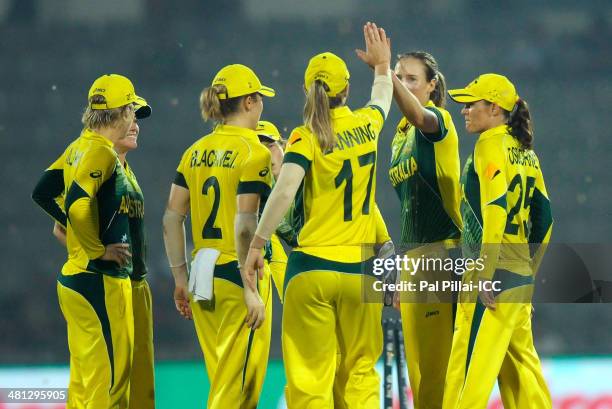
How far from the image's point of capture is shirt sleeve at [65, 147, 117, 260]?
15.7ft

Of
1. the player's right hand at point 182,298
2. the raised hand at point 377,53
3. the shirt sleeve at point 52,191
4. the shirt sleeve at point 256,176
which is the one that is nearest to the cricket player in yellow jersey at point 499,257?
the raised hand at point 377,53

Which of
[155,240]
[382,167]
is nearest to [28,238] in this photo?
[155,240]

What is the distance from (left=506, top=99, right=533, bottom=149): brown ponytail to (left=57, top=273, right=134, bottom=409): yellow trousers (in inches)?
72.3

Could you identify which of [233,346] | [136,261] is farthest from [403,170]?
[136,261]

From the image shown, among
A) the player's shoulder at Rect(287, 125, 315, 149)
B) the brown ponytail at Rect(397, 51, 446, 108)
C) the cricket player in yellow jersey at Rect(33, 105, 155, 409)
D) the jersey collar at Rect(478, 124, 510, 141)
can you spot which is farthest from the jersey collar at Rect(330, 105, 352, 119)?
the cricket player in yellow jersey at Rect(33, 105, 155, 409)

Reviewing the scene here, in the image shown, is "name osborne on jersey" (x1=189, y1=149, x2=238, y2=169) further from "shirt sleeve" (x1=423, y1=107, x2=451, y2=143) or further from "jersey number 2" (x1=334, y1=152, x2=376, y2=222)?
"shirt sleeve" (x1=423, y1=107, x2=451, y2=143)

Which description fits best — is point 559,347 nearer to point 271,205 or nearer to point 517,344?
point 517,344

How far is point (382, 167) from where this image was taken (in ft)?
29.1

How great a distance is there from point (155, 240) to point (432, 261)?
14.3ft

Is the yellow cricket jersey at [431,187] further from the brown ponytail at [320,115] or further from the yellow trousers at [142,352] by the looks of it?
the yellow trousers at [142,352]

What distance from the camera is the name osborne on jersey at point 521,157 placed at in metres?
4.77

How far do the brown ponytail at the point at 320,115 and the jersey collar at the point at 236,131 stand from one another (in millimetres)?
457

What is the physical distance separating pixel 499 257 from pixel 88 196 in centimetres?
177

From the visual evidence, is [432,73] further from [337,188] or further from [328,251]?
[328,251]
